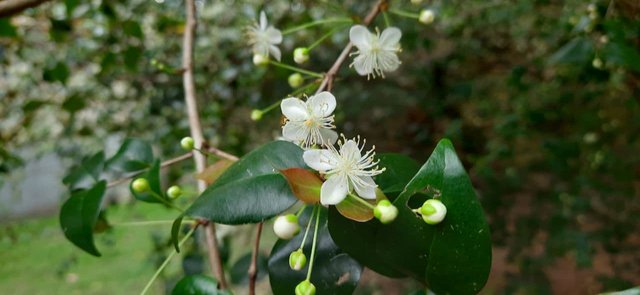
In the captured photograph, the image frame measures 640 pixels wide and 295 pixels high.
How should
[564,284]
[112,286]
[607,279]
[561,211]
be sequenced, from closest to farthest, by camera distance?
[607,279], [561,211], [564,284], [112,286]

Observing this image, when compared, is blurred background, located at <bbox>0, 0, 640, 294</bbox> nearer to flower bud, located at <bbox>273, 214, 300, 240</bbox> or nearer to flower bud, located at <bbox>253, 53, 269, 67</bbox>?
flower bud, located at <bbox>253, 53, 269, 67</bbox>

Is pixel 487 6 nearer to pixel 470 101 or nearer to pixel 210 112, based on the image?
pixel 470 101

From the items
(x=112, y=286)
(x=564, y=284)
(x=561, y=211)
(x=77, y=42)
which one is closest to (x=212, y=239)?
(x=561, y=211)

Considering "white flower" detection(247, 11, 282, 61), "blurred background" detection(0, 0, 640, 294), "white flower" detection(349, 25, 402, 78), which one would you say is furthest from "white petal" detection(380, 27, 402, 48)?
"blurred background" detection(0, 0, 640, 294)

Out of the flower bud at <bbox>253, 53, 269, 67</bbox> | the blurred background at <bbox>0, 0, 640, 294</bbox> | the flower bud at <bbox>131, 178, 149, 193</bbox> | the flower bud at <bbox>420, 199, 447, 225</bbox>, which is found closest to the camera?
the flower bud at <bbox>420, 199, 447, 225</bbox>

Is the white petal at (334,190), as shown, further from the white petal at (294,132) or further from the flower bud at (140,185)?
the flower bud at (140,185)

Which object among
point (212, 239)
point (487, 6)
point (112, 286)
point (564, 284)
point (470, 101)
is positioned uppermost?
point (212, 239)

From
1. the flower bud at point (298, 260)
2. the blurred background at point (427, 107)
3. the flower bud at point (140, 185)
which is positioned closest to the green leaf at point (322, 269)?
the flower bud at point (298, 260)
